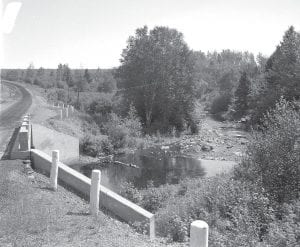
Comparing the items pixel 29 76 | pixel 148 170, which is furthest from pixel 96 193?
pixel 29 76

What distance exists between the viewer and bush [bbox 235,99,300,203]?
52.2ft

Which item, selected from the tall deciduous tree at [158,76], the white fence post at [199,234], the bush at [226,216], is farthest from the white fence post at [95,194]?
the tall deciduous tree at [158,76]

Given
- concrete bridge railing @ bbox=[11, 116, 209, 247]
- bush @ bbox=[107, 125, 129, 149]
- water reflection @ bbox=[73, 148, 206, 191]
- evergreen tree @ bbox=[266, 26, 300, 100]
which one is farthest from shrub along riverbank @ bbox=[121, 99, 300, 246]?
evergreen tree @ bbox=[266, 26, 300, 100]

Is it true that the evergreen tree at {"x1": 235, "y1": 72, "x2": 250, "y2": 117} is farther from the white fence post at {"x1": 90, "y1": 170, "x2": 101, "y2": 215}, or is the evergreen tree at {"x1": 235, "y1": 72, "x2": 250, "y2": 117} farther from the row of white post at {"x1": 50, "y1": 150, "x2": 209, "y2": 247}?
the white fence post at {"x1": 90, "y1": 170, "x2": 101, "y2": 215}

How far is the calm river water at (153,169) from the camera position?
25.8 m

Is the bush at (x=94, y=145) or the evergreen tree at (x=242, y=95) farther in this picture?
the evergreen tree at (x=242, y=95)

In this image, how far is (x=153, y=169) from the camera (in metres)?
29.9

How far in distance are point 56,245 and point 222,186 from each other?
10.2 meters

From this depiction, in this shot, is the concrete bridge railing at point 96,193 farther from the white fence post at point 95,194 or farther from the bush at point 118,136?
the bush at point 118,136

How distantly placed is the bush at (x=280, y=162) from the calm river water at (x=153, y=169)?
27.1 ft

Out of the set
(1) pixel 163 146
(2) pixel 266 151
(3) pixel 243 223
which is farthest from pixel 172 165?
(3) pixel 243 223

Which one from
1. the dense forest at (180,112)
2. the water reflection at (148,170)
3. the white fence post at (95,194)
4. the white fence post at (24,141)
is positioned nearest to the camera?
the white fence post at (95,194)

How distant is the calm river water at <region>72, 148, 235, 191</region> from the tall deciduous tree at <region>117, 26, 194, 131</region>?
45.8 ft

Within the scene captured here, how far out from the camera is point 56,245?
679cm
